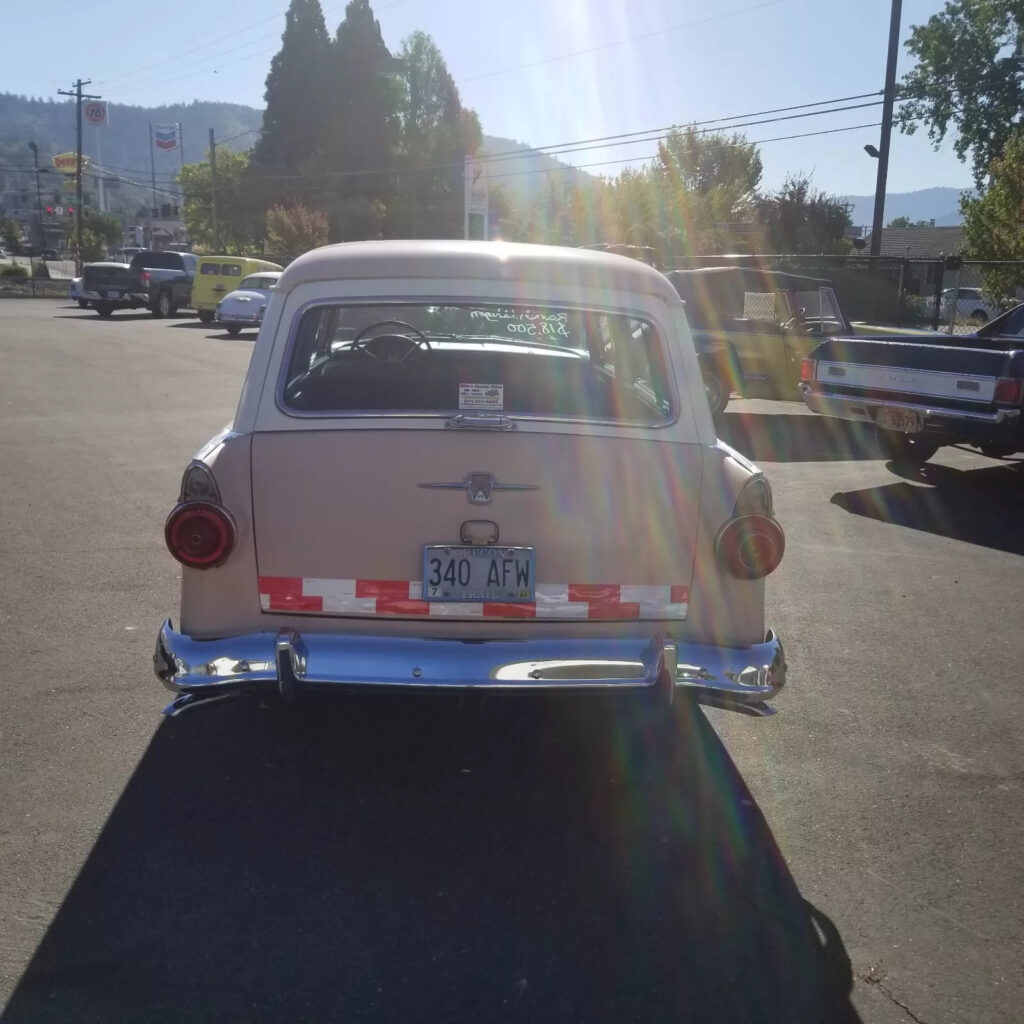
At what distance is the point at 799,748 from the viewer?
439cm

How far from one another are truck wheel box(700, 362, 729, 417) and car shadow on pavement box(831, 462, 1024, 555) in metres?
2.92

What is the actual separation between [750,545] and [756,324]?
10180mm

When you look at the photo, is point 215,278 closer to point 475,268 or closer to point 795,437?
point 795,437

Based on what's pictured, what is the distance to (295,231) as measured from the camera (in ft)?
168

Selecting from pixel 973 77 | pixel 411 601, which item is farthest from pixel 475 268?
pixel 973 77

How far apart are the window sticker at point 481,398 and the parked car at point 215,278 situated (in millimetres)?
27324

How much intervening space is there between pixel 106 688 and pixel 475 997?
2540mm

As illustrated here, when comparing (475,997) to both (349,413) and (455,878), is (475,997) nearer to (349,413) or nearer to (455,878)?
(455,878)

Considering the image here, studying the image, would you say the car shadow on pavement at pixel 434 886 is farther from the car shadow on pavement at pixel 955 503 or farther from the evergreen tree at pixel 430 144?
the evergreen tree at pixel 430 144

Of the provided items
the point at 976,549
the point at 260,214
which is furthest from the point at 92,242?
the point at 976,549

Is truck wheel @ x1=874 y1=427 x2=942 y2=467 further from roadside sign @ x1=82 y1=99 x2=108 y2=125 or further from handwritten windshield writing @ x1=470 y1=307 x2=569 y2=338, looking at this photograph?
roadside sign @ x1=82 y1=99 x2=108 y2=125

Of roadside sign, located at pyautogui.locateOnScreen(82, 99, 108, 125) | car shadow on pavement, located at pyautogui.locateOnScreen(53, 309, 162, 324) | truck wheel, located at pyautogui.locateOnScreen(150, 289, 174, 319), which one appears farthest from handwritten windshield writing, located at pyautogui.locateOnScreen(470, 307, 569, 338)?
roadside sign, located at pyautogui.locateOnScreen(82, 99, 108, 125)

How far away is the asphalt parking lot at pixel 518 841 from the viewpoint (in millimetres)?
2881

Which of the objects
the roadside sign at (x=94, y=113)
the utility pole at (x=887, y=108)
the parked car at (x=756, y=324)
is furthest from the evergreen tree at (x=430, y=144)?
the parked car at (x=756, y=324)
